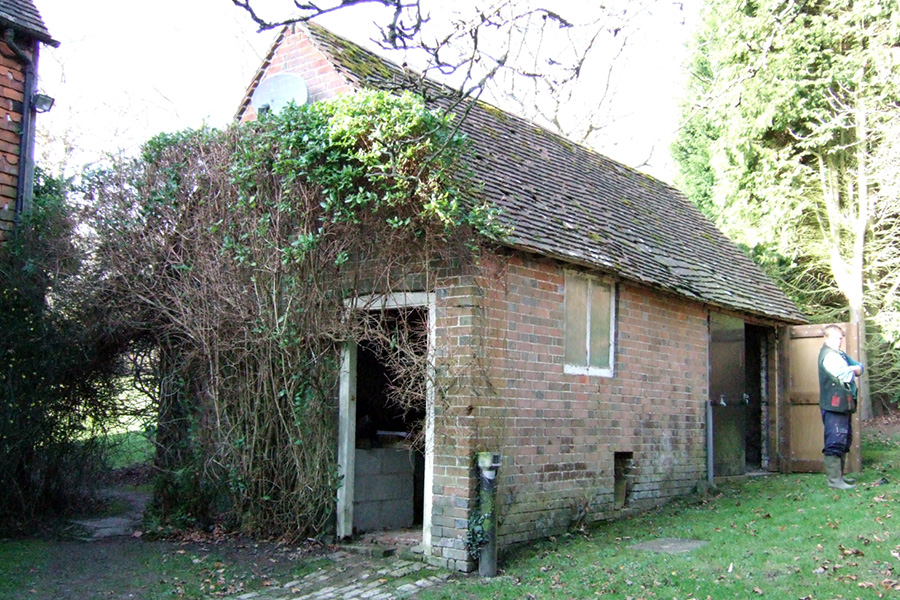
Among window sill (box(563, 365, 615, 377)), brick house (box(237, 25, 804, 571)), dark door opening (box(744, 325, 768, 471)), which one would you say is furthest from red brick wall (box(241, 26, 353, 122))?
dark door opening (box(744, 325, 768, 471))

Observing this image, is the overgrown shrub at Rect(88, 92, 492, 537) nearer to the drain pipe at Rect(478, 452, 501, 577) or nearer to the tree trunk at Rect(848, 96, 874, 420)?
the drain pipe at Rect(478, 452, 501, 577)

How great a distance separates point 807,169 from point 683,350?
26.6ft

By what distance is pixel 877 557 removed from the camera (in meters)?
6.98

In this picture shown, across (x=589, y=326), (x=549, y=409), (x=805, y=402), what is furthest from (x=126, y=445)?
(x=805, y=402)

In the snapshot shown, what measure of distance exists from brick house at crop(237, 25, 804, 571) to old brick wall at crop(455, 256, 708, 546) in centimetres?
2

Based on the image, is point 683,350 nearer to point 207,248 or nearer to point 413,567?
point 413,567

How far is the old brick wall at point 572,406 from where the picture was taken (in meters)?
7.94

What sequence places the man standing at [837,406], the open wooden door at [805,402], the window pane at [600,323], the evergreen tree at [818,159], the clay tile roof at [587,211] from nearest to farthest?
the clay tile roof at [587,211] < the window pane at [600,323] < the man standing at [837,406] < the open wooden door at [805,402] < the evergreen tree at [818,159]

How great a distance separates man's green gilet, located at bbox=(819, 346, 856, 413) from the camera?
33.6ft

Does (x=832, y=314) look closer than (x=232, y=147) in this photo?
No

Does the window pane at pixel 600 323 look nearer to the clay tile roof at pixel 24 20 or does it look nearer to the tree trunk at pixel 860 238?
the clay tile roof at pixel 24 20

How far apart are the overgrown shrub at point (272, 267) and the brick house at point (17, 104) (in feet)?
6.71

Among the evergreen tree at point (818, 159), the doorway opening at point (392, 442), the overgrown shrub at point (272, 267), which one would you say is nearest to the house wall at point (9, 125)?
the overgrown shrub at point (272, 267)

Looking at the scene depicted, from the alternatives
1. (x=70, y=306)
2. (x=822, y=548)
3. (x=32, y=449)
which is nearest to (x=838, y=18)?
(x=822, y=548)
